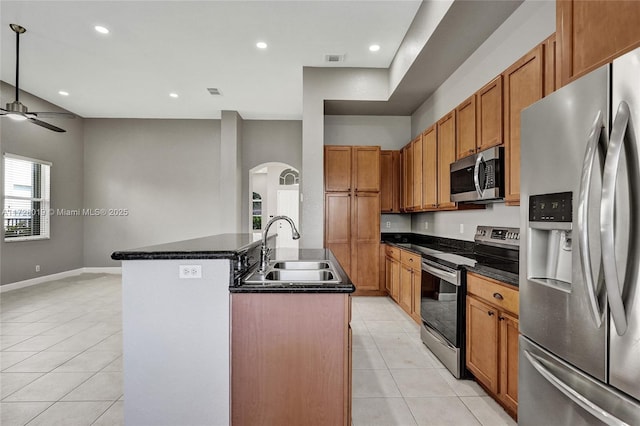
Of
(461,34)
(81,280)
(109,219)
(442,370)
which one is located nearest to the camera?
(442,370)

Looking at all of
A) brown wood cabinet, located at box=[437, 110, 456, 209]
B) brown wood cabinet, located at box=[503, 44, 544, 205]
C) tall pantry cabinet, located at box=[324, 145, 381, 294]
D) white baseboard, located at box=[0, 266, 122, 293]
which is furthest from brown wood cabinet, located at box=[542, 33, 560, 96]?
white baseboard, located at box=[0, 266, 122, 293]

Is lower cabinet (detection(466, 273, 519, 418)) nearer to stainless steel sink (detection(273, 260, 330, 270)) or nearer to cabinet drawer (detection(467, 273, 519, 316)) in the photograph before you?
cabinet drawer (detection(467, 273, 519, 316))

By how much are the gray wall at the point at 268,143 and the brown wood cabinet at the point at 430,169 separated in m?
3.46

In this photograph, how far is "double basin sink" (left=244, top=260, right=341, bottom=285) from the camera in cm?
207

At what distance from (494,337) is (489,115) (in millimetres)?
1745

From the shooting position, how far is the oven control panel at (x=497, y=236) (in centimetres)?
267

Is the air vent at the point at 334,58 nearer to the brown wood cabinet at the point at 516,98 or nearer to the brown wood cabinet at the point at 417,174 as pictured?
the brown wood cabinet at the point at 417,174

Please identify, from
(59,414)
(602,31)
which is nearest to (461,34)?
(602,31)

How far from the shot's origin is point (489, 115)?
Answer: 2666 millimetres

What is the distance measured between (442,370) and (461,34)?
10.0 feet

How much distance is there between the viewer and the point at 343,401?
167 cm

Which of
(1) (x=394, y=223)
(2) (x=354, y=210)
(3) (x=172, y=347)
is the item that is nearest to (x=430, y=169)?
(2) (x=354, y=210)

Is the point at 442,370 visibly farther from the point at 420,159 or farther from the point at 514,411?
the point at 420,159

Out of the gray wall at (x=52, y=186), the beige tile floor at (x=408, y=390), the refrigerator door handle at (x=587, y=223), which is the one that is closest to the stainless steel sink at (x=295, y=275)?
the beige tile floor at (x=408, y=390)
